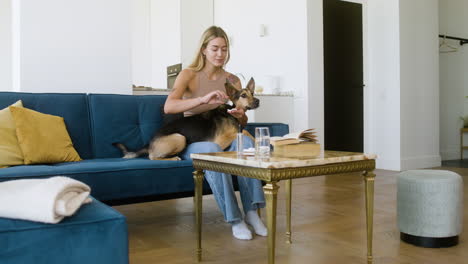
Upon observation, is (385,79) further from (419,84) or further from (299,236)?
(299,236)

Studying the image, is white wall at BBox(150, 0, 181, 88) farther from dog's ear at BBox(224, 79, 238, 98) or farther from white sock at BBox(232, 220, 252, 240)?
white sock at BBox(232, 220, 252, 240)

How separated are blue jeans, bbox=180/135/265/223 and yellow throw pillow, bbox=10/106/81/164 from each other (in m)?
0.68

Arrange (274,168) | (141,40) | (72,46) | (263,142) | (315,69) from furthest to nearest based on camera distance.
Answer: (141,40), (315,69), (72,46), (263,142), (274,168)

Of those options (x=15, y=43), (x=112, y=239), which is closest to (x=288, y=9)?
(x=15, y=43)

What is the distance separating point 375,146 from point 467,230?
2.99 meters

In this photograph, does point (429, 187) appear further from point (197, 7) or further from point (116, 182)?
point (197, 7)

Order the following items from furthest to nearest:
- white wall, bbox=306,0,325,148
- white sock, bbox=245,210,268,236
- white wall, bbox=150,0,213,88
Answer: white wall, bbox=150,0,213,88, white wall, bbox=306,0,325,148, white sock, bbox=245,210,268,236

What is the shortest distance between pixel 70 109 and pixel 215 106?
871 millimetres

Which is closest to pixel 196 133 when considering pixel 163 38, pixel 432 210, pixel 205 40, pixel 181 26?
pixel 205 40

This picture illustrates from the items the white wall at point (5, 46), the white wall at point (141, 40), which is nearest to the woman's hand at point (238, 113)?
the white wall at point (141, 40)

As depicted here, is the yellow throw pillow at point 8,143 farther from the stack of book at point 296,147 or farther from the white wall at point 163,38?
the white wall at point 163,38

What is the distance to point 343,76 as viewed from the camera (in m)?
5.39

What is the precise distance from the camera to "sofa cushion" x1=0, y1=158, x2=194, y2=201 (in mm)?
2012

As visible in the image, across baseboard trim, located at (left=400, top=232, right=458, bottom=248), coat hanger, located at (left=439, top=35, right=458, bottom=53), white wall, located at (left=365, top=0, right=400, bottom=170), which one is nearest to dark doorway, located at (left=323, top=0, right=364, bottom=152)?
white wall, located at (left=365, top=0, right=400, bottom=170)
